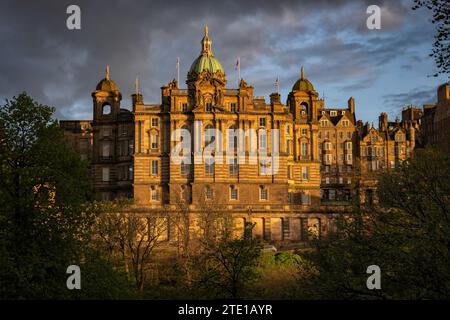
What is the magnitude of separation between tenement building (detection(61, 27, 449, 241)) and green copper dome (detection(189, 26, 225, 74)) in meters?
0.16

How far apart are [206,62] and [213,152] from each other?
50.6ft

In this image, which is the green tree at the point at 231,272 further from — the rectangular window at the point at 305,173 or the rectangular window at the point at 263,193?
the rectangular window at the point at 305,173

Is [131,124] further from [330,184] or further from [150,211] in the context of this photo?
[330,184]

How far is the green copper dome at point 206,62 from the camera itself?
101m

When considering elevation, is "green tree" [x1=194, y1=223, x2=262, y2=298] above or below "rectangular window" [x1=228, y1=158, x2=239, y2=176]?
below

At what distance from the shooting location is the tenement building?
9050 cm

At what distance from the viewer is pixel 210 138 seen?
3730 inches

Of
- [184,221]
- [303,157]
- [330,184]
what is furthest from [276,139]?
[330,184]

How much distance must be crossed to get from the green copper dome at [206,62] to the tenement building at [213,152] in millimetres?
156

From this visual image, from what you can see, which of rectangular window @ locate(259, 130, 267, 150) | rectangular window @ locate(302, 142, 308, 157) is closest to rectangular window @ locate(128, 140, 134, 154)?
rectangular window @ locate(259, 130, 267, 150)

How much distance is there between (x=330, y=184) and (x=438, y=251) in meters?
105

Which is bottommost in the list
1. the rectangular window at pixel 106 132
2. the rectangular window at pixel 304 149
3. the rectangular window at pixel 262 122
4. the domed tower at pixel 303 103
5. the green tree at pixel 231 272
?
the green tree at pixel 231 272

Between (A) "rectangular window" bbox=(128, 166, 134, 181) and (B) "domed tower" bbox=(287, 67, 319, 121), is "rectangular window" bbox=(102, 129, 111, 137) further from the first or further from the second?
(B) "domed tower" bbox=(287, 67, 319, 121)

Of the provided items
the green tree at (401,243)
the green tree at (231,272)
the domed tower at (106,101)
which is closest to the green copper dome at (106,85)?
the domed tower at (106,101)
